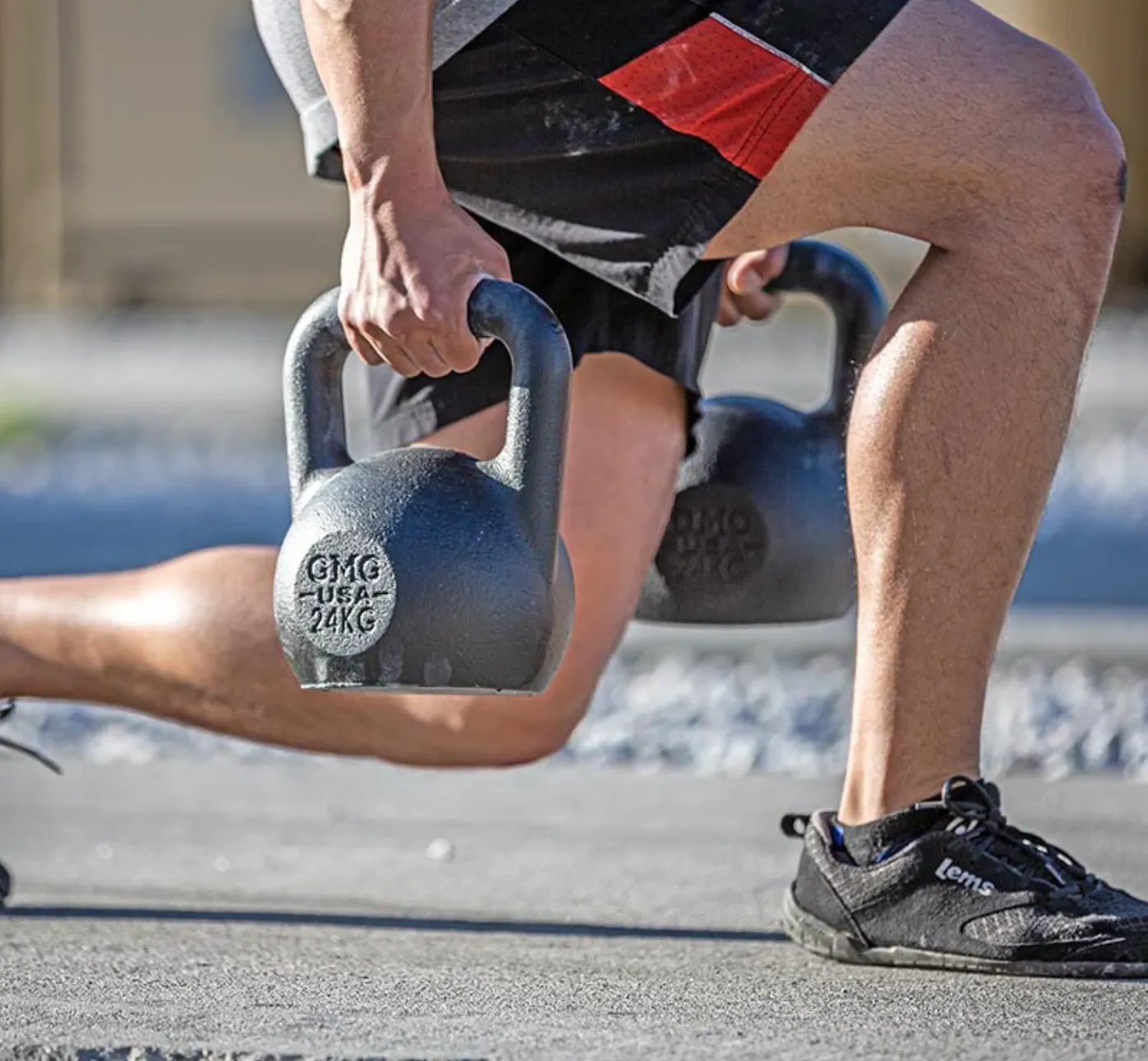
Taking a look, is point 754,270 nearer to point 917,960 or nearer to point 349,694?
point 349,694

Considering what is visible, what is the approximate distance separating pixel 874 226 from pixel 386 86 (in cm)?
54

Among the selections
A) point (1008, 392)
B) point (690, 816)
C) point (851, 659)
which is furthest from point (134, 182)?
point (1008, 392)

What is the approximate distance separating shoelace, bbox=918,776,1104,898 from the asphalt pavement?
0.12m

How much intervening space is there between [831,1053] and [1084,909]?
1.51ft

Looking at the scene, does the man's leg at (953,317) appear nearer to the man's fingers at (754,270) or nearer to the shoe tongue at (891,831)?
the shoe tongue at (891,831)

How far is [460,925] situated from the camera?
3.00 meters

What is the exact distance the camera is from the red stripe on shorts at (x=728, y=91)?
2.51 metres

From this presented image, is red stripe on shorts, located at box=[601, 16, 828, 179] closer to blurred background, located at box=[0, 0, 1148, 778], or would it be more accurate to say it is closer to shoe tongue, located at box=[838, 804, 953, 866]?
shoe tongue, located at box=[838, 804, 953, 866]

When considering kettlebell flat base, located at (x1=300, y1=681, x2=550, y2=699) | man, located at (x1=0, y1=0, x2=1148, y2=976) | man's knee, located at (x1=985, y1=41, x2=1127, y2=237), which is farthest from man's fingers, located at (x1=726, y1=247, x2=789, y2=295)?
kettlebell flat base, located at (x1=300, y1=681, x2=550, y2=699)

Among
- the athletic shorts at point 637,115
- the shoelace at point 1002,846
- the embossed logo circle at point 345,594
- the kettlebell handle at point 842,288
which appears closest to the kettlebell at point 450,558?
the embossed logo circle at point 345,594

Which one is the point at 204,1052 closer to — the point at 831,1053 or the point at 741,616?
the point at 831,1053

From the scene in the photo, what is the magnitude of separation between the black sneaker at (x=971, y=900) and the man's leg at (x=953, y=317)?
2.1 inches

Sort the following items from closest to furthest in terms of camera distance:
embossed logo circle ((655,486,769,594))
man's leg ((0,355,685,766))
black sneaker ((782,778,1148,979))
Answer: black sneaker ((782,778,1148,979)) < man's leg ((0,355,685,766)) < embossed logo circle ((655,486,769,594))

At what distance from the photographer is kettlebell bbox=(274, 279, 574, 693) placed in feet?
7.59
